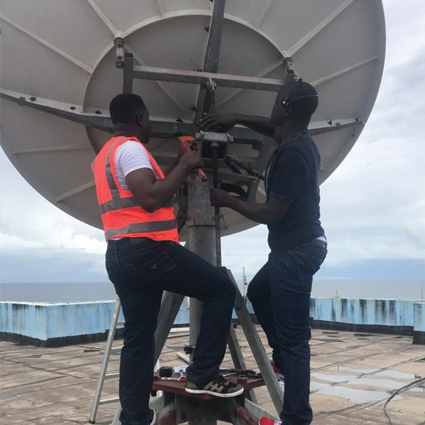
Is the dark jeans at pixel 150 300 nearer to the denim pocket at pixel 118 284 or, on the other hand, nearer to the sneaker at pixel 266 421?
the denim pocket at pixel 118 284

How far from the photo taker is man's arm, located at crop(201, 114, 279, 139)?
363 cm

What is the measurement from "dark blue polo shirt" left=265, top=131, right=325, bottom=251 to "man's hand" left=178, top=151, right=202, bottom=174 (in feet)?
1.56

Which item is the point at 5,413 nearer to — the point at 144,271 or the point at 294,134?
the point at 144,271

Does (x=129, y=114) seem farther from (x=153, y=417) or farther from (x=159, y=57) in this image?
(x=153, y=417)

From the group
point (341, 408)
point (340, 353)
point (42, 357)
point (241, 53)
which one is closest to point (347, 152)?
point (241, 53)

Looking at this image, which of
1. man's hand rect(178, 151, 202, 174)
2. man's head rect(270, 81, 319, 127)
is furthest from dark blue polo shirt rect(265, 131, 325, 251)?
man's hand rect(178, 151, 202, 174)

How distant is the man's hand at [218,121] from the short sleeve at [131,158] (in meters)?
0.65

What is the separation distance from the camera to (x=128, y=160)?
3.10m

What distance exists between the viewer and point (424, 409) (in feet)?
17.5

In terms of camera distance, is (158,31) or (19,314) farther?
(19,314)

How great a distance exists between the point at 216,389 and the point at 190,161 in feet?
4.81

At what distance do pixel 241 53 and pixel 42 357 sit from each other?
7.84m

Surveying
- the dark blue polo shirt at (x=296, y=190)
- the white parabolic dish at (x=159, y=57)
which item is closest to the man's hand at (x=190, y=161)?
the dark blue polo shirt at (x=296, y=190)

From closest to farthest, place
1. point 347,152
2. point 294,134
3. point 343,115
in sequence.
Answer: point 294,134, point 343,115, point 347,152
